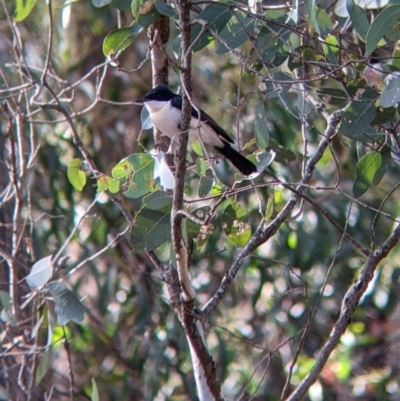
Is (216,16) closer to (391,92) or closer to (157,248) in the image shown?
(391,92)

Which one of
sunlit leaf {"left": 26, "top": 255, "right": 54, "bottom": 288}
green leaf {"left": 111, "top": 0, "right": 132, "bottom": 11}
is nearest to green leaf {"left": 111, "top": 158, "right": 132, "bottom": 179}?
sunlit leaf {"left": 26, "top": 255, "right": 54, "bottom": 288}

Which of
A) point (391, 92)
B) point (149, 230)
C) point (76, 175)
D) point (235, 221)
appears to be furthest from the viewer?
point (76, 175)

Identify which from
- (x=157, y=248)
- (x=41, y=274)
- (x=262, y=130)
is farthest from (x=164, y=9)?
(x=157, y=248)

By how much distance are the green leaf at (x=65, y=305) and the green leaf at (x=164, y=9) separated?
1023 millimetres

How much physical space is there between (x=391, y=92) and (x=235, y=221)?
0.76 meters

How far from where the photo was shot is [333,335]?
108 inches

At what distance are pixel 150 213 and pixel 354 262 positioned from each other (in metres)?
4.14

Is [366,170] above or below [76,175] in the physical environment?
below

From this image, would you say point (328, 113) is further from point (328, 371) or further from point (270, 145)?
point (328, 371)

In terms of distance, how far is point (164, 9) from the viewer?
2.71 m

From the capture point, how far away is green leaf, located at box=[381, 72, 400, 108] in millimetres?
2504

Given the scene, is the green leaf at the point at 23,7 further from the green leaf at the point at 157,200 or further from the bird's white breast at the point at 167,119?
the green leaf at the point at 157,200

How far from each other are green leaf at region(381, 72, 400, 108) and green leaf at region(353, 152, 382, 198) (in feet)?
1.38

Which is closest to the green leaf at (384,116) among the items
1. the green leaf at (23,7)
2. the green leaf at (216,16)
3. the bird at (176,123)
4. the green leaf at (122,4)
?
the bird at (176,123)
